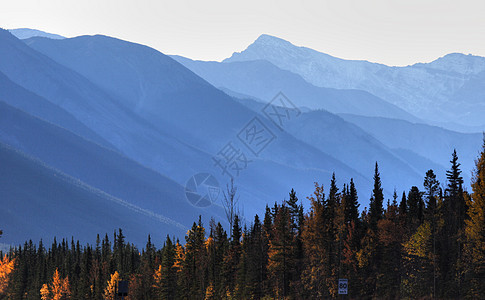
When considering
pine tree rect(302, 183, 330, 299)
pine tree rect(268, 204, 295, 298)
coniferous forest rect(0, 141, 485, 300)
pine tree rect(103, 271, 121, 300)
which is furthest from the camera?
pine tree rect(103, 271, 121, 300)

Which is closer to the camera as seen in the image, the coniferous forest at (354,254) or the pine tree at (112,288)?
the coniferous forest at (354,254)

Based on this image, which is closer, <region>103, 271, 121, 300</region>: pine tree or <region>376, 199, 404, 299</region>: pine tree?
<region>376, 199, 404, 299</region>: pine tree

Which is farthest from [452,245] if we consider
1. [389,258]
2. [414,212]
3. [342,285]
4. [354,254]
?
[342,285]

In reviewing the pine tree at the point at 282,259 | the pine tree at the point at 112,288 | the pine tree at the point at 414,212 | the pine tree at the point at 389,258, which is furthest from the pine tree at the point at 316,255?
the pine tree at the point at 112,288

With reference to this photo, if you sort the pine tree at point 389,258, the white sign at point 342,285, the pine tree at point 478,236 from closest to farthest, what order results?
the white sign at point 342,285 < the pine tree at point 478,236 < the pine tree at point 389,258

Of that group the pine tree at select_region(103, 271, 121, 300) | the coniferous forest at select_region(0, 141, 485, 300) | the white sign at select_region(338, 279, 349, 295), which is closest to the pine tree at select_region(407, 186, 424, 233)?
the coniferous forest at select_region(0, 141, 485, 300)

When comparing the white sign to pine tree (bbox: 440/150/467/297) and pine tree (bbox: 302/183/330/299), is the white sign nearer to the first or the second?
pine tree (bbox: 440/150/467/297)

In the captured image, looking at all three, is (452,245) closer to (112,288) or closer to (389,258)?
(389,258)

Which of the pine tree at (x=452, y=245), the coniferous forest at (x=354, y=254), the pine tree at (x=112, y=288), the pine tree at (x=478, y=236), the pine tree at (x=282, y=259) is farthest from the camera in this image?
the pine tree at (x=112, y=288)

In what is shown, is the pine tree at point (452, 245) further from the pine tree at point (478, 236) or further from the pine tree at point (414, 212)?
the pine tree at point (478, 236)

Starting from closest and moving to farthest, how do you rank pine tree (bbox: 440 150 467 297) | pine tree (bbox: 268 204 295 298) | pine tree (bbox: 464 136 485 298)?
pine tree (bbox: 464 136 485 298) < pine tree (bbox: 440 150 467 297) < pine tree (bbox: 268 204 295 298)

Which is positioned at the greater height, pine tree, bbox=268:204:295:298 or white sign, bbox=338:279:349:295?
pine tree, bbox=268:204:295:298

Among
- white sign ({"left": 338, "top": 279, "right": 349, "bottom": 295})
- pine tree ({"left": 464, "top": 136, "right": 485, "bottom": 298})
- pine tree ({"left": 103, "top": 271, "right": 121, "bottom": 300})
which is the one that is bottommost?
white sign ({"left": 338, "top": 279, "right": 349, "bottom": 295})

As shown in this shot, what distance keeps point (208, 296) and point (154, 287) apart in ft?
103
